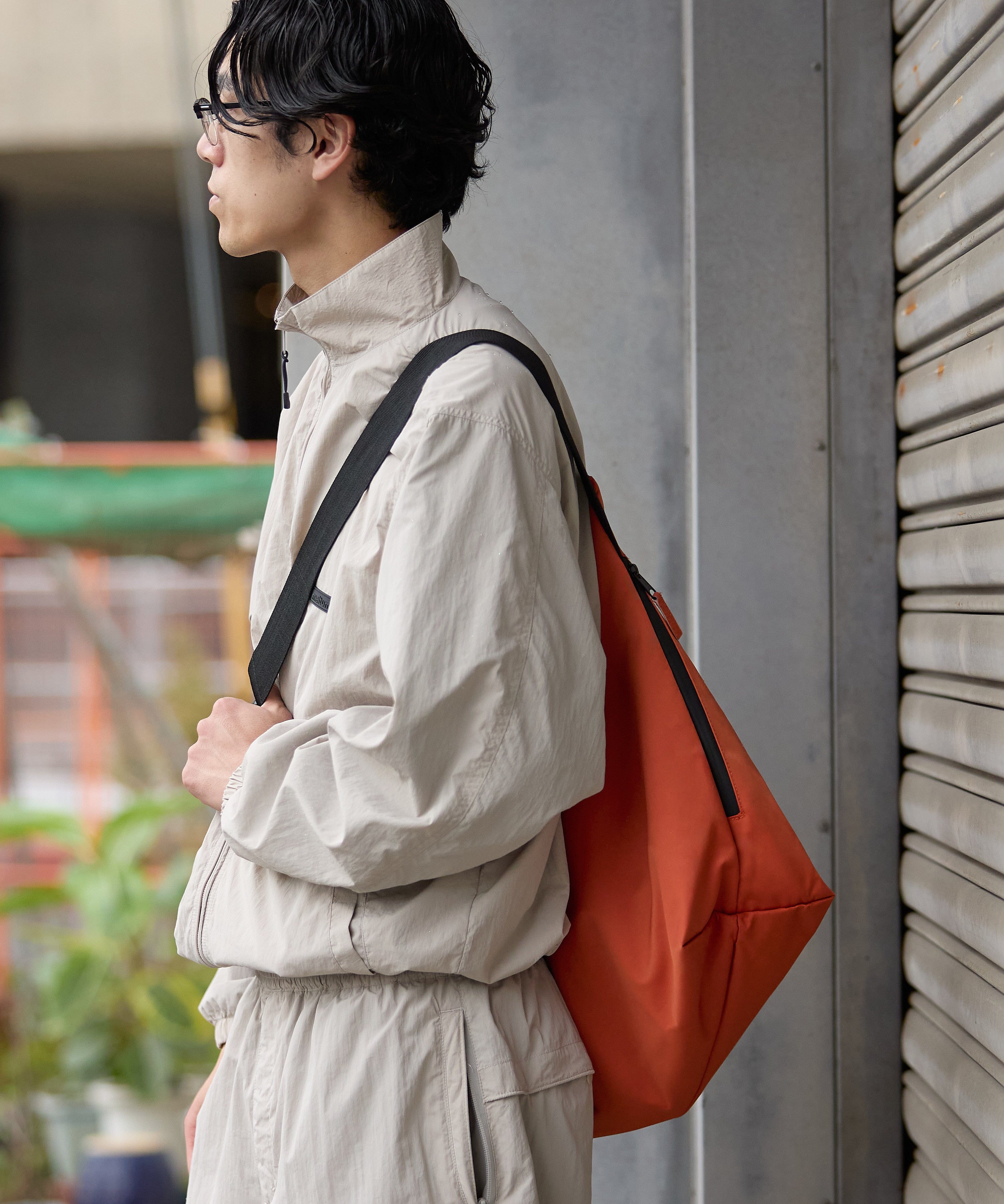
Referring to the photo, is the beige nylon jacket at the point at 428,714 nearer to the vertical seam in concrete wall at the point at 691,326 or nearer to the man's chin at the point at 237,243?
the man's chin at the point at 237,243

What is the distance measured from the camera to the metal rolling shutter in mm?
1383

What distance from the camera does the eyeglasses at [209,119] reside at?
44.6 inches

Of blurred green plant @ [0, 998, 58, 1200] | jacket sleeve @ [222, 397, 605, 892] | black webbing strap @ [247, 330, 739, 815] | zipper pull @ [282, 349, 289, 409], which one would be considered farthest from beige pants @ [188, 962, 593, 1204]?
blurred green plant @ [0, 998, 58, 1200]

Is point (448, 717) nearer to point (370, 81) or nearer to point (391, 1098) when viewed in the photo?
point (391, 1098)

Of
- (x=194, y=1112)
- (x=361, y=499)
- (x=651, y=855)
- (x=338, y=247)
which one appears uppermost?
(x=338, y=247)

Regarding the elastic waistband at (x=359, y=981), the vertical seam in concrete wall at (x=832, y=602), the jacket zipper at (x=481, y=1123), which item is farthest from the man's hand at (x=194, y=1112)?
the vertical seam in concrete wall at (x=832, y=602)

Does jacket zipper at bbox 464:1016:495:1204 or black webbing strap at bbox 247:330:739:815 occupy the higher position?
black webbing strap at bbox 247:330:739:815

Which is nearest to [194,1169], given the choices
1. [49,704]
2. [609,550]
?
[609,550]

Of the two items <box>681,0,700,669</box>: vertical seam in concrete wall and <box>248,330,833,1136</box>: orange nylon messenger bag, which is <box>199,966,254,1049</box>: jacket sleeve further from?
<box>681,0,700,669</box>: vertical seam in concrete wall

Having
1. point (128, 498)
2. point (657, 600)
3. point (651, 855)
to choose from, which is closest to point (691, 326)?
point (657, 600)

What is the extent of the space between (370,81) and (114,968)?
3881 millimetres

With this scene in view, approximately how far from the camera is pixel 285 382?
1.34 meters

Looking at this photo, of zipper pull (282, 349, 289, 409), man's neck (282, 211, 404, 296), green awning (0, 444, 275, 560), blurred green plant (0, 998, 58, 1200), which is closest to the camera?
man's neck (282, 211, 404, 296)

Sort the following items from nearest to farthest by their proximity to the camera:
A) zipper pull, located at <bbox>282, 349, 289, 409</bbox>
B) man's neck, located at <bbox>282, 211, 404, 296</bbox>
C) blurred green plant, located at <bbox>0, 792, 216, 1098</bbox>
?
man's neck, located at <bbox>282, 211, 404, 296</bbox> → zipper pull, located at <bbox>282, 349, 289, 409</bbox> → blurred green plant, located at <bbox>0, 792, 216, 1098</bbox>
